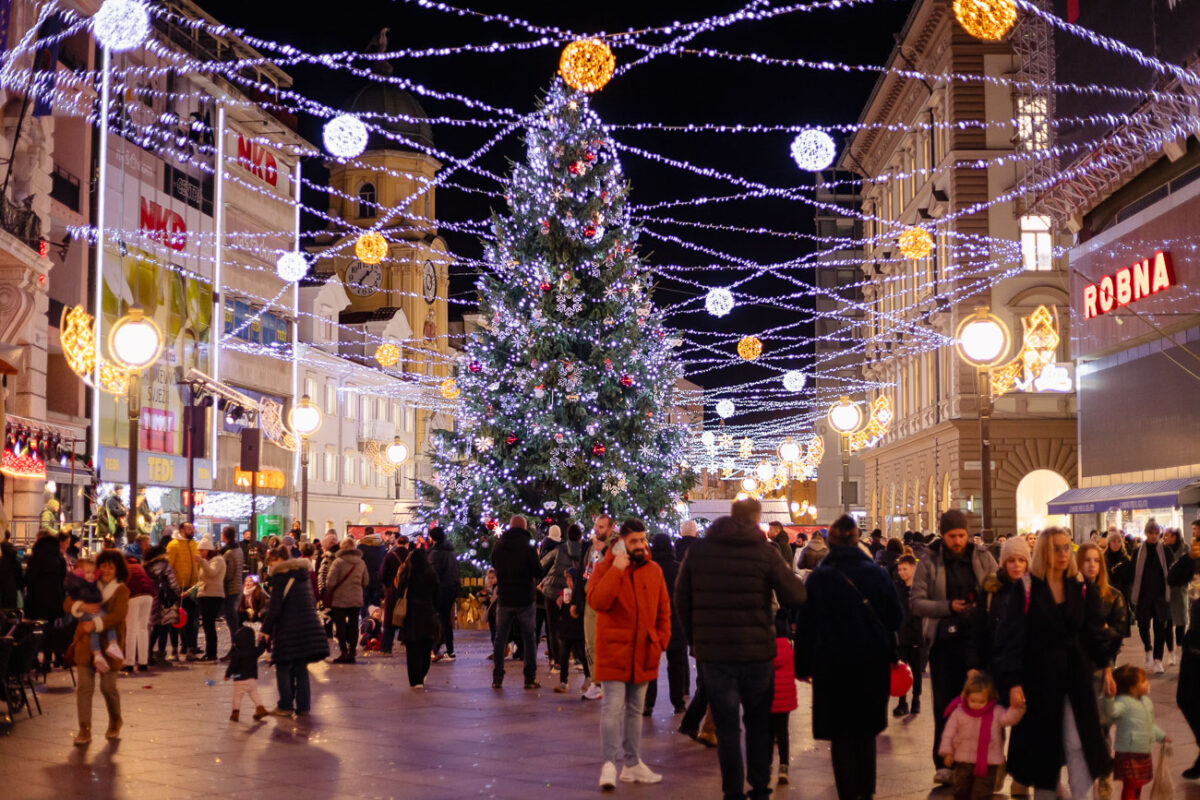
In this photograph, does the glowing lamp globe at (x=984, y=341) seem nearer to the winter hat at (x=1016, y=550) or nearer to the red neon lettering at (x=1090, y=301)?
the winter hat at (x=1016, y=550)

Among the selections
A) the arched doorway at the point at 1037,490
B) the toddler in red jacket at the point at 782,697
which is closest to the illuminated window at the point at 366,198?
the arched doorway at the point at 1037,490

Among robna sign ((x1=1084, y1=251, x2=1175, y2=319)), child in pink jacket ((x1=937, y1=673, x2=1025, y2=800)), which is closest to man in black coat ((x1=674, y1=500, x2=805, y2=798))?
child in pink jacket ((x1=937, y1=673, x2=1025, y2=800))

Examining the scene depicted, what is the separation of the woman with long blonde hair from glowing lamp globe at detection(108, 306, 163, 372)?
13.1 meters

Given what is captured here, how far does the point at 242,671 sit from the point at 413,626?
3560 mm

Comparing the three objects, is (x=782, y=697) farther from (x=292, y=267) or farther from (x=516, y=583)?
(x=292, y=267)

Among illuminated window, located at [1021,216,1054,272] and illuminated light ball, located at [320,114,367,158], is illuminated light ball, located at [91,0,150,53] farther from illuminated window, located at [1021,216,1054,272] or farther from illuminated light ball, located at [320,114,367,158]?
illuminated window, located at [1021,216,1054,272]

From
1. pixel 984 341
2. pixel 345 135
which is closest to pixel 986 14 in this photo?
pixel 984 341

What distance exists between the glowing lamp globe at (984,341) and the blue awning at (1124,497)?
11.6 meters

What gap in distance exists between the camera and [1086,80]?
35.1 metres

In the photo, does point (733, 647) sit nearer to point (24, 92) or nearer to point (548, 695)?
point (548, 695)

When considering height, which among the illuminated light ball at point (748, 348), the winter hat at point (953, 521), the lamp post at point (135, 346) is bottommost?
the winter hat at point (953, 521)

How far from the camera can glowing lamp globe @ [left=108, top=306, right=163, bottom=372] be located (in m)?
18.8

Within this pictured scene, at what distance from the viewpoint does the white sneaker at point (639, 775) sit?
10.4 m

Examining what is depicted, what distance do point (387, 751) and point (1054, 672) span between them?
18.5 ft
